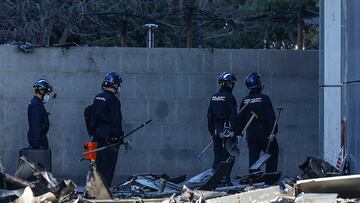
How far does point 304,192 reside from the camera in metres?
8.70

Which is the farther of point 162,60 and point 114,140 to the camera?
point 162,60

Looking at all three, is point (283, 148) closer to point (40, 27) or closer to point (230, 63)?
point (230, 63)

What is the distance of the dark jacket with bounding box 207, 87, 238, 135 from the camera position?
44.1 ft

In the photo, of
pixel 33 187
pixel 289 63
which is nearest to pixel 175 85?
pixel 289 63

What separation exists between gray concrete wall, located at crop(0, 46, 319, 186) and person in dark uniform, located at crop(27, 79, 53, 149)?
1.63ft

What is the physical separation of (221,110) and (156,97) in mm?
1313

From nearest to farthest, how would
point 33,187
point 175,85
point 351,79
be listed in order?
point 33,187 < point 351,79 < point 175,85

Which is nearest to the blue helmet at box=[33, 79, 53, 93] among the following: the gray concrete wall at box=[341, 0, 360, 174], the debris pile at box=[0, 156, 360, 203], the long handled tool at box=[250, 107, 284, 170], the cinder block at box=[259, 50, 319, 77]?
the debris pile at box=[0, 156, 360, 203]

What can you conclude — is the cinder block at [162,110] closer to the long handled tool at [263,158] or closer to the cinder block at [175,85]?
the cinder block at [175,85]

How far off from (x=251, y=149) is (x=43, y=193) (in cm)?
436

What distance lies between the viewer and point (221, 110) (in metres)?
13.4

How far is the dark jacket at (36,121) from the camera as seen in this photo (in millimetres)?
13422

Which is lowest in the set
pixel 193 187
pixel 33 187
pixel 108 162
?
pixel 193 187

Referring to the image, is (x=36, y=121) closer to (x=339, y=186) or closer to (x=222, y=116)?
(x=222, y=116)
